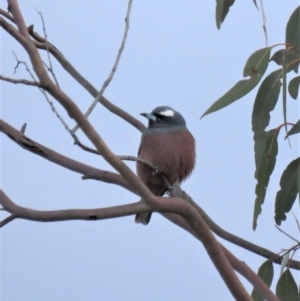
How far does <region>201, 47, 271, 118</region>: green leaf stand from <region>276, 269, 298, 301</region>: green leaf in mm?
651

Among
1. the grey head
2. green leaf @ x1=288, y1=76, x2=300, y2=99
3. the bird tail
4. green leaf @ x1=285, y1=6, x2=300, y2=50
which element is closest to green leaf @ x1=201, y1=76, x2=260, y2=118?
green leaf @ x1=285, y1=6, x2=300, y2=50

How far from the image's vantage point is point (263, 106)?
249 centimetres

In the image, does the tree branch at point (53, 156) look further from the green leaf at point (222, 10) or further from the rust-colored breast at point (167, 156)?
the rust-colored breast at point (167, 156)

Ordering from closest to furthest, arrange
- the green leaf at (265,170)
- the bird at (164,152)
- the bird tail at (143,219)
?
the green leaf at (265,170) < the bird at (164,152) < the bird tail at (143,219)

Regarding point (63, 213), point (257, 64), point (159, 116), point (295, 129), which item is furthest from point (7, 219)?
point (159, 116)

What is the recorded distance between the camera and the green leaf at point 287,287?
255 cm

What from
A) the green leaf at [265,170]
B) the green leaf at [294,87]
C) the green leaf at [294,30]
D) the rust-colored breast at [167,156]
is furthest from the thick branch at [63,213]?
the rust-colored breast at [167,156]

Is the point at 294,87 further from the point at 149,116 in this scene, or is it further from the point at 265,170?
the point at 149,116

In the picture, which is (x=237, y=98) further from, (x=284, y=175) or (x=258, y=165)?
(x=284, y=175)

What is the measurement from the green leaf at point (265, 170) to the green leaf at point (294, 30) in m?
0.34

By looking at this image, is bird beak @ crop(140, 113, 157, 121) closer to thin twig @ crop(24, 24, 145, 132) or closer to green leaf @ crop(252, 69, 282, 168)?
thin twig @ crop(24, 24, 145, 132)

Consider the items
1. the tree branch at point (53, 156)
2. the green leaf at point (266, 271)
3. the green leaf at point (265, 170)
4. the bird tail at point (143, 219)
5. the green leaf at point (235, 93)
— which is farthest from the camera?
the bird tail at point (143, 219)

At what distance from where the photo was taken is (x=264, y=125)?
2.45m

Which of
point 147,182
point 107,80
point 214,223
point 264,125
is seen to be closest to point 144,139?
point 147,182
